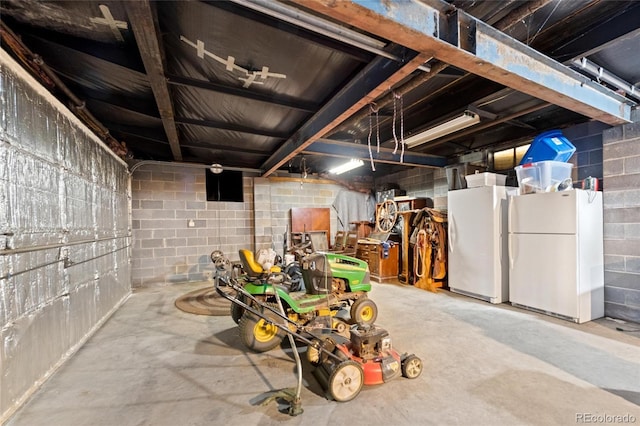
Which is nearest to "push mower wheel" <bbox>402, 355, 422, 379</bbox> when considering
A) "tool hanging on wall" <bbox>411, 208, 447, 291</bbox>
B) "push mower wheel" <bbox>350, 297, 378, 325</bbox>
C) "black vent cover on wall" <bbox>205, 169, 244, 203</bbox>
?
"push mower wheel" <bbox>350, 297, 378, 325</bbox>

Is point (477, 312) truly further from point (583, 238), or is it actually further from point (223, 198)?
point (223, 198)

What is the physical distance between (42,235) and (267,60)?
2156mm

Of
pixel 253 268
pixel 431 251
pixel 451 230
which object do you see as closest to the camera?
pixel 253 268

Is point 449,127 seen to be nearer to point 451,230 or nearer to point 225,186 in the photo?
point 451,230

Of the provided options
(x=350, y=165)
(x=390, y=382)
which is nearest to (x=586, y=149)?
(x=350, y=165)

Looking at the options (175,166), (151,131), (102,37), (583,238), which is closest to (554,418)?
(583,238)

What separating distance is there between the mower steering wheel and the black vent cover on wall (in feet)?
9.75

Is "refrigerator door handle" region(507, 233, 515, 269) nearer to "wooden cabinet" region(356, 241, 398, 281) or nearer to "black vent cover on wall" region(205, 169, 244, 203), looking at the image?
"wooden cabinet" region(356, 241, 398, 281)

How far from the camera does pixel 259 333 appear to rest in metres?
2.44

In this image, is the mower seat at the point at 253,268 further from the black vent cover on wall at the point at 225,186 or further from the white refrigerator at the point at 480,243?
the black vent cover on wall at the point at 225,186

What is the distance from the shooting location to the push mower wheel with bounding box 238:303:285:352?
2320 mm

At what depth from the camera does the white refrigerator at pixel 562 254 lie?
9.62 ft

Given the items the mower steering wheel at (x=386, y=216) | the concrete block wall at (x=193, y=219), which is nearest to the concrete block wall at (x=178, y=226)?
the concrete block wall at (x=193, y=219)

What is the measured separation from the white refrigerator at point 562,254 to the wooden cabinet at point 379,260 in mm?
2139
